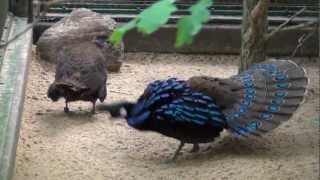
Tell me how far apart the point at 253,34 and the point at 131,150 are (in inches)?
50.0

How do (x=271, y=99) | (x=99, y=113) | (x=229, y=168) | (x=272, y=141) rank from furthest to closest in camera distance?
(x=99, y=113)
(x=272, y=141)
(x=271, y=99)
(x=229, y=168)

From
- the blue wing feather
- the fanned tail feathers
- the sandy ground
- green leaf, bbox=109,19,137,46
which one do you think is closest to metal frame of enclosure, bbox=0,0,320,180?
the sandy ground

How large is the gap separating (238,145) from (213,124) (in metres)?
0.42

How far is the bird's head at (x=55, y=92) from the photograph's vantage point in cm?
487

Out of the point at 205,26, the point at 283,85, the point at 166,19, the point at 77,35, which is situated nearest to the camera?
the point at 166,19

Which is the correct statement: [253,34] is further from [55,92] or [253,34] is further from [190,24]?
[190,24]

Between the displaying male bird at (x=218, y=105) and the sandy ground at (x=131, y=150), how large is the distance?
0.66 ft

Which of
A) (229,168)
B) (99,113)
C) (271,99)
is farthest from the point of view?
(99,113)

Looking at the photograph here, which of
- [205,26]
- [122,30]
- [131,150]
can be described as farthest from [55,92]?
[122,30]

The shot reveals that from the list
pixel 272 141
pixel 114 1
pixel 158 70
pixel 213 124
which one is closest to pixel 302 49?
pixel 158 70

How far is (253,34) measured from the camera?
4.91m

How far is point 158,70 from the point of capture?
6.30m

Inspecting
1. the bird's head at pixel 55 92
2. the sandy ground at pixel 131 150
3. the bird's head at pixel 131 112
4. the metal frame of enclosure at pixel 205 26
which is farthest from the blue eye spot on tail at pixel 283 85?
the metal frame of enclosure at pixel 205 26

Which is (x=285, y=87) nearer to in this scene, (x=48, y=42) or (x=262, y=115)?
(x=262, y=115)
